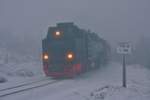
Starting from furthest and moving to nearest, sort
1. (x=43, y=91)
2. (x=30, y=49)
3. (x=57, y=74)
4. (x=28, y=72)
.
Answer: (x=30, y=49), (x=28, y=72), (x=57, y=74), (x=43, y=91)

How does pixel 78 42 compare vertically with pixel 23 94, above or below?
above

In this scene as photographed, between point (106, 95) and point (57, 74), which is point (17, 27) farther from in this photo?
point (106, 95)

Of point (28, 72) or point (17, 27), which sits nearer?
point (28, 72)

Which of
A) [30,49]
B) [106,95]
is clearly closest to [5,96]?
[106,95]

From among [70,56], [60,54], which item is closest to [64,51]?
[60,54]

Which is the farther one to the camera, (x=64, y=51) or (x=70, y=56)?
(x=64, y=51)

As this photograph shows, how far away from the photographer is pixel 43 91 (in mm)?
13438

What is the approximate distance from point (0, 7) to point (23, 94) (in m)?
145

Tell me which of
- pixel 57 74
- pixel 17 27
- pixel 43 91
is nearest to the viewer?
pixel 43 91

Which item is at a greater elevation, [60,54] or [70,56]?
[60,54]

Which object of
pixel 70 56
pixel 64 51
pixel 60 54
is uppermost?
pixel 64 51

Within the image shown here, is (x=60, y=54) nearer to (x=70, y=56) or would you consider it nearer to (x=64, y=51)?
(x=64, y=51)

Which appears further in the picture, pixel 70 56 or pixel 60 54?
pixel 60 54

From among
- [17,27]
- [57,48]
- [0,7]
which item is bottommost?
[57,48]
